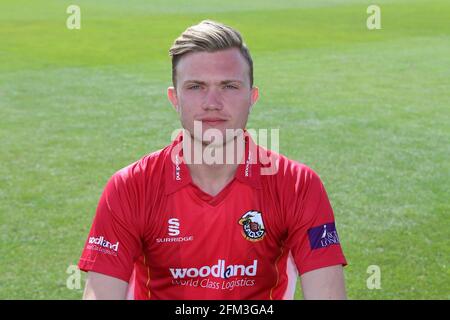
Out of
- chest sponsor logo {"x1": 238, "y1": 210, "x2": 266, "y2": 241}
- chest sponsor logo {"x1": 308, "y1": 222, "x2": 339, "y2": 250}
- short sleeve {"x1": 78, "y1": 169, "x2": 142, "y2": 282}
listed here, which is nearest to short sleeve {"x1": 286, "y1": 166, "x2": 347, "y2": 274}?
chest sponsor logo {"x1": 308, "y1": 222, "x2": 339, "y2": 250}

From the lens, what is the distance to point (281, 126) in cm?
1144

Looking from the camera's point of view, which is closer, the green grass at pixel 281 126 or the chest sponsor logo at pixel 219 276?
the chest sponsor logo at pixel 219 276

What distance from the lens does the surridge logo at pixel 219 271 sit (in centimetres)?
361

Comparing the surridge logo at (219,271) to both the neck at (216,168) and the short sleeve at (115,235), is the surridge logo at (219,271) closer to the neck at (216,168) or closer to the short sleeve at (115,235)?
the short sleeve at (115,235)

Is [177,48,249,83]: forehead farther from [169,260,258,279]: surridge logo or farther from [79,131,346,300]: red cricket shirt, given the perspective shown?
[169,260,258,279]: surridge logo

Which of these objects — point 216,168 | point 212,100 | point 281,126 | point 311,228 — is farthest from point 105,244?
point 281,126

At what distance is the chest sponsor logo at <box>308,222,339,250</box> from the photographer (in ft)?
11.5

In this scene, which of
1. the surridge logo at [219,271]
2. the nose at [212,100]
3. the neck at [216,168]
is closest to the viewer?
the nose at [212,100]

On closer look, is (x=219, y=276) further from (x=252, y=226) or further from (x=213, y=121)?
(x=213, y=121)

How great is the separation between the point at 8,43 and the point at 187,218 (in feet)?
58.8

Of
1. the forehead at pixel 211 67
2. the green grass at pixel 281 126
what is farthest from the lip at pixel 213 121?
the green grass at pixel 281 126

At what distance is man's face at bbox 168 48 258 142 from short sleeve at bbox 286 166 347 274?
418 millimetres

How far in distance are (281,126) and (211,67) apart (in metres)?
7.90

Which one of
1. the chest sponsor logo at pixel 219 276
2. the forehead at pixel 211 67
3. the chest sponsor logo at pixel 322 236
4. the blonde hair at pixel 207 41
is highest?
the blonde hair at pixel 207 41
